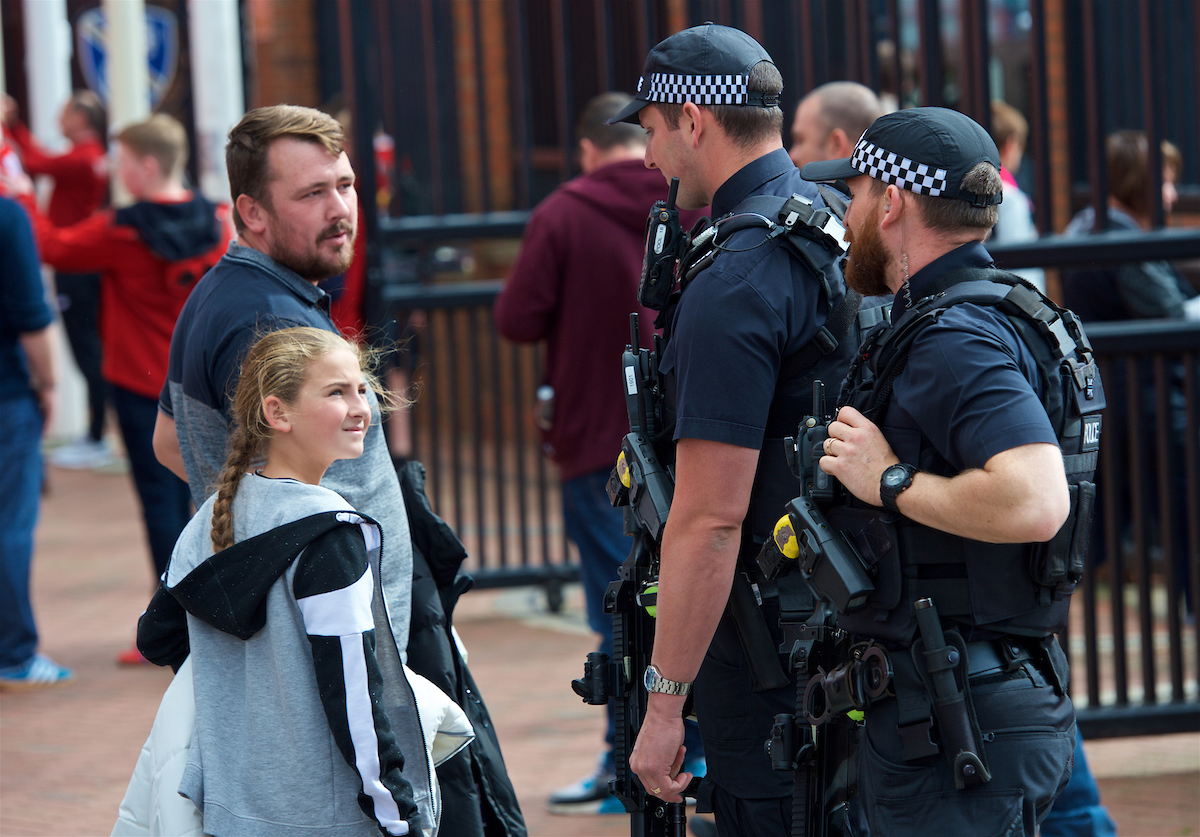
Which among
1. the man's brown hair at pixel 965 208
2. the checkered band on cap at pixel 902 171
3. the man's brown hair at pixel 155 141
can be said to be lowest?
the man's brown hair at pixel 965 208

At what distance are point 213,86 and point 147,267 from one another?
8.81 feet

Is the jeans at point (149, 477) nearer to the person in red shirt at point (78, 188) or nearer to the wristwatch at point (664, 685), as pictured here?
the wristwatch at point (664, 685)

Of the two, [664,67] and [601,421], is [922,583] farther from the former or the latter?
[601,421]

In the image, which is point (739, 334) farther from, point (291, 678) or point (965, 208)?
point (291, 678)

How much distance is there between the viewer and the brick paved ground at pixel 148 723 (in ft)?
14.7

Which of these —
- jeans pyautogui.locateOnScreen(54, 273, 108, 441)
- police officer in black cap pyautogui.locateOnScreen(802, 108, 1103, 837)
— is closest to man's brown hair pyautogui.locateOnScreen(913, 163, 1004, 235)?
police officer in black cap pyautogui.locateOnScreen(802, 108, 1103, 837)

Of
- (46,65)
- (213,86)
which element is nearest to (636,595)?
(213,86)

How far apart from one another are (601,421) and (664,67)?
6.81 ft

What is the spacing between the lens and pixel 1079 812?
3.69 m

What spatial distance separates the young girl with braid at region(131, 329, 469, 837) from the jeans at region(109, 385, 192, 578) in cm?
342

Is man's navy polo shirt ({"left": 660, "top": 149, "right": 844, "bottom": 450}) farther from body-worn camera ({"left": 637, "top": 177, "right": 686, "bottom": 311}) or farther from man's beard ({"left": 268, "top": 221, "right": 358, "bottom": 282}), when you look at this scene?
man's beard ({"left": 268, "top": 221, "right": 358, "bottom": 282})

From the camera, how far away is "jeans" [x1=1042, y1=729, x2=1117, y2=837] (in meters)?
3.68

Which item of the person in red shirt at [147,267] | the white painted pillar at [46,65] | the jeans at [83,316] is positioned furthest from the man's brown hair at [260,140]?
the white painted pillar at [46,65]

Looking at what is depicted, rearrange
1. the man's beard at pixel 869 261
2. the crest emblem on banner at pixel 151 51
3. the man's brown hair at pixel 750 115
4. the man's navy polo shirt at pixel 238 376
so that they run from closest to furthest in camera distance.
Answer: the man's beard at pixel 869 261, the man's brown hair at pixel 750 115, the man's navy polo shirt at pixel 238 376, the crest emblem on banner at pixel 151 51
